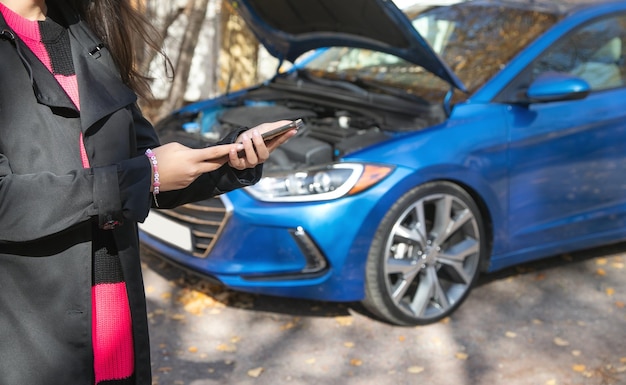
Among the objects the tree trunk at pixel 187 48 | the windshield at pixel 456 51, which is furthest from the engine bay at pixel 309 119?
the tree trunk at pixel 187 48

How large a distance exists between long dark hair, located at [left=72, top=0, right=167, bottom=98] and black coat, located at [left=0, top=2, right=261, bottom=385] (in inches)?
4.9

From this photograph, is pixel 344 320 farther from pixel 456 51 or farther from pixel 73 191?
pixel 73 191

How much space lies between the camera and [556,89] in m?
4.32

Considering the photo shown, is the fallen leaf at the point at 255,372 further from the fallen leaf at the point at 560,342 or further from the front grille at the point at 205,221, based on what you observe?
the fallen leaf at the point at 560,342

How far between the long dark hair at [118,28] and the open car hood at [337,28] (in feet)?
6.63

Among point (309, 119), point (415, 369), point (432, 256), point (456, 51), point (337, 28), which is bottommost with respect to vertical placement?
point (415, 369)

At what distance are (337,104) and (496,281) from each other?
1.41 m

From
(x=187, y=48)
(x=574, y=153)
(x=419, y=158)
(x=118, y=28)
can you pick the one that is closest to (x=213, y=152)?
(x=118, y=28)

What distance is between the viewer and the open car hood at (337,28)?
4000mm

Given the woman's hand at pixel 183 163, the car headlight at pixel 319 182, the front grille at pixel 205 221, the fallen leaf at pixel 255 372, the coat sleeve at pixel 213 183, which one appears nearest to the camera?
the woman's hand at pixel 183 163

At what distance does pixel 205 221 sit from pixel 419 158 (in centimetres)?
114

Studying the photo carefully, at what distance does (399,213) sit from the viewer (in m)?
4.01

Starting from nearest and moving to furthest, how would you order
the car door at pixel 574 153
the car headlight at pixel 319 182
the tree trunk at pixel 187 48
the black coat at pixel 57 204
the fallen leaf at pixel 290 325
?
1. the black coat at pixel 57 204
2. the car headlight at pixel 319 182
3. the fallen leaf at pixel 290 325
4. the car door at pixel 574 153
5. the tree trunk at pixel 187 48

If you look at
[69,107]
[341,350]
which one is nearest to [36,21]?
[69,107]
